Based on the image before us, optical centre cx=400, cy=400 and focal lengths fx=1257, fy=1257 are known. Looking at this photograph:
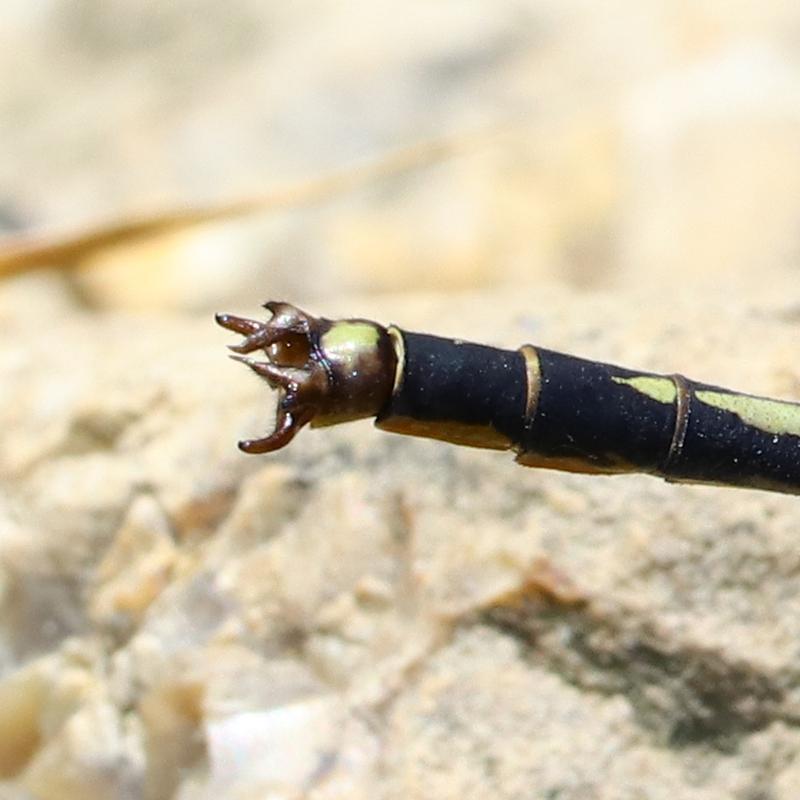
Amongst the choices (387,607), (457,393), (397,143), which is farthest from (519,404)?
(397,143)

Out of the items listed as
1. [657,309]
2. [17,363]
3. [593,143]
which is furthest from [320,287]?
[657,309]

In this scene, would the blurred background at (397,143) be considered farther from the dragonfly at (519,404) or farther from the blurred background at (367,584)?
the dragonfly at (519,404)

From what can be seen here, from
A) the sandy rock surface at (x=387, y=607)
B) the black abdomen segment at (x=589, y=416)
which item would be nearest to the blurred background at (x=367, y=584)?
the sandy rock surface at (x=387, y=607)

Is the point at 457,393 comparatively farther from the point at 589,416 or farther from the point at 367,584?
the point at 367,584

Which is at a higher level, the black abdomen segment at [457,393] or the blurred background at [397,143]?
the blurred background at [397,143]

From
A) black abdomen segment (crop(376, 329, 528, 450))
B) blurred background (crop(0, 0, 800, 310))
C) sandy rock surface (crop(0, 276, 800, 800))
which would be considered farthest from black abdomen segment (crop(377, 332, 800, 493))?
blurred background (crop(0, 0, 800, 310))

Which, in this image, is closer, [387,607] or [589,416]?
[589,416]

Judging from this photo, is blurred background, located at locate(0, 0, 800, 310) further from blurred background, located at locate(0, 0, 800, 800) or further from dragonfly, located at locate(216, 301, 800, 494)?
dragonfly, located at locate(216, 301, 800, 494)
